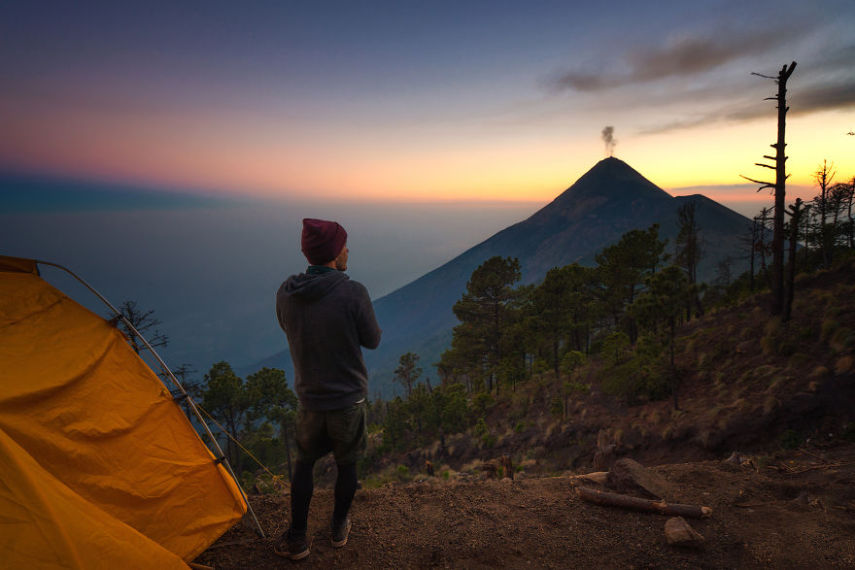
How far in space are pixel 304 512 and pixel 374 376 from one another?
6211 inches

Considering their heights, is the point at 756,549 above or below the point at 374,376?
above

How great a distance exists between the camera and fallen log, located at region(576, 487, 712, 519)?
13.0ft

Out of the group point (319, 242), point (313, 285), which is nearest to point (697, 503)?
point (313, 285)

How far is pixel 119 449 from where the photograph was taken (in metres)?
3.21

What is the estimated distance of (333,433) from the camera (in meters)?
2.89

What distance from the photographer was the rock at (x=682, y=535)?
3.43 m

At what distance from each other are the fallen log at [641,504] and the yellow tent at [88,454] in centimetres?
385

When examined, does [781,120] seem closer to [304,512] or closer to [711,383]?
[711,383]

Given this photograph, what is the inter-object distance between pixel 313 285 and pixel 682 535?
4.04m

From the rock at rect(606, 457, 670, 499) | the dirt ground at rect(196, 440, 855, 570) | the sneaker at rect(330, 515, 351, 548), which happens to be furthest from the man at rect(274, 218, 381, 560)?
the rock at rect(606, 457, 670, 499)

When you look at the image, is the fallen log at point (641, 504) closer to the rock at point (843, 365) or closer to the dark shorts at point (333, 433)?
the dark shorts at point (333, 433)

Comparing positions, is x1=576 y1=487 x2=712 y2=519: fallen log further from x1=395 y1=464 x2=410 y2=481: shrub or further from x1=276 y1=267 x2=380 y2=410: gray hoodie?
x1=395 y1=464 x2=410 y2=481: shrub

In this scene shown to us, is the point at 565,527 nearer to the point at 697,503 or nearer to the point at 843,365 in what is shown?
the point at 697,503

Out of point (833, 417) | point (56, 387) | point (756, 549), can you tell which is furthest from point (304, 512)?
point (833, 417)
